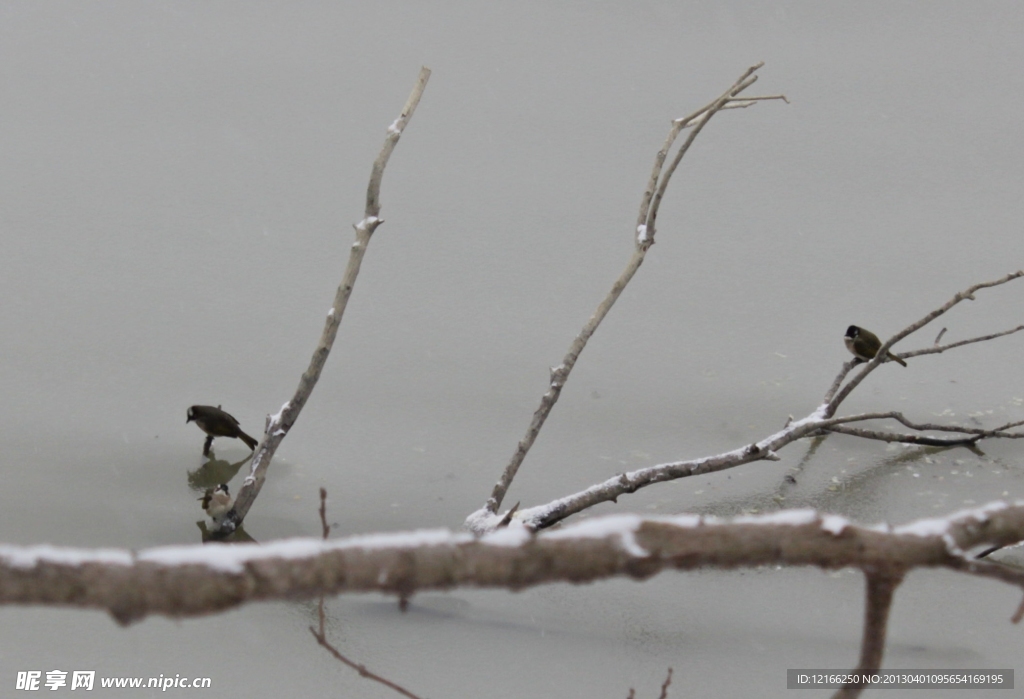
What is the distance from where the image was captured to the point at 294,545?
697 mm

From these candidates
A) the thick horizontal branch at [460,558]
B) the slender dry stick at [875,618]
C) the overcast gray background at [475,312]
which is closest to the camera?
the thick horizontal branch at [460,558]

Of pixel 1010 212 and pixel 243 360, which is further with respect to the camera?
pixel 1010 212

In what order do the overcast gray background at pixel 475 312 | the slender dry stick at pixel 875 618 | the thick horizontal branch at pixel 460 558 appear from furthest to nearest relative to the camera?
the overcast gray background at pixel 475 312
the slender dry stick at pixel 875 618
the thick horizontal branch at pixel 460 558

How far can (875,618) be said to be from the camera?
2.61ft

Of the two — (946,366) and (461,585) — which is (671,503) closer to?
(946,366)

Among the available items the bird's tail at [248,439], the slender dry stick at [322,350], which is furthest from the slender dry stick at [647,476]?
the bird's tail at [248,439]

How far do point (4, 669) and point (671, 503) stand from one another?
4.73ft

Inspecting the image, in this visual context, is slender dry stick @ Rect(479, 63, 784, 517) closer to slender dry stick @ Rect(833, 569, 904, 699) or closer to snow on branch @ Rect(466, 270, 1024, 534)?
snow on branch @ Rect(466, 270, 1024, 534)

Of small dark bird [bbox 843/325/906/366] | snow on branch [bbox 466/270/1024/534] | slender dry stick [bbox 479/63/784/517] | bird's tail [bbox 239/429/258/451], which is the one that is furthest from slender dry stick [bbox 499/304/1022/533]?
bird's tail [bbox 239/429/258/451]

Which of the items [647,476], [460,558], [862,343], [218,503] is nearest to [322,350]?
[218,503]

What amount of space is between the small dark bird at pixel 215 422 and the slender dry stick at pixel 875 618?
1971 mm

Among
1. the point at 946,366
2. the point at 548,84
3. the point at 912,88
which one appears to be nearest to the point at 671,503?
the point at 946,366

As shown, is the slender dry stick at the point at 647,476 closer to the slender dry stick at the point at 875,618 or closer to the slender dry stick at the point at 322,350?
the slender dry stick at the point at 322,350

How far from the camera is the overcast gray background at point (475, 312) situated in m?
2.10
